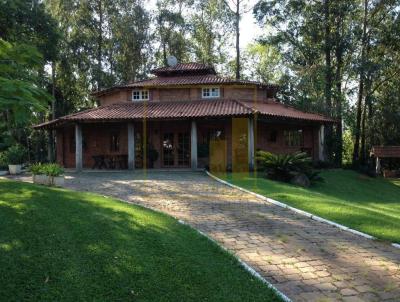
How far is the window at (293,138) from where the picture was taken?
25922 mm

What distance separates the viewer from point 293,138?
26.2 meters

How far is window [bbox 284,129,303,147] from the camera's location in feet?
85.0

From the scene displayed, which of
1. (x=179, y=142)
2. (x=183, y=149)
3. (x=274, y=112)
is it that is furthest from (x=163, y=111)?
(x=274, y=112)

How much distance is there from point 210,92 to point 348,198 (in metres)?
10.7

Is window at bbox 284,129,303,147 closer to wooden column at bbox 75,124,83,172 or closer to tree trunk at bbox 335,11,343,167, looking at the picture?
tree trunk at bbox 335,11,343,167

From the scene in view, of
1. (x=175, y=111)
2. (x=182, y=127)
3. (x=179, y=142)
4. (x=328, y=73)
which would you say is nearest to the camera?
(x=175, y=111)

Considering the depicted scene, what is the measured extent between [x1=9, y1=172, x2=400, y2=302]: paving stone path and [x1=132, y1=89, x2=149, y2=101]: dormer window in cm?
1357

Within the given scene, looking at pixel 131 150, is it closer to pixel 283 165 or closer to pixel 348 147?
pixel 283 165

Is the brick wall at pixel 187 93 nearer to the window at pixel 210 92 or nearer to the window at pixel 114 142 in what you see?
the window at pixel 210 92

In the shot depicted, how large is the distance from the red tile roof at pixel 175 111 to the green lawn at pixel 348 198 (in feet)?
11.6

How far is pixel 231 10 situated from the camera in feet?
129

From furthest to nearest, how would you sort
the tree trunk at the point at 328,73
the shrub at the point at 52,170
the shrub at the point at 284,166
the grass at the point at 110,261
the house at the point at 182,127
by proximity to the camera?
1. the tree trunk at the point at 328,73
2. the house at the point at 182,127
3. the shrub at the point at 284,166
4. the shrub at the point at 52,170
5. the grass at the point at 110,261

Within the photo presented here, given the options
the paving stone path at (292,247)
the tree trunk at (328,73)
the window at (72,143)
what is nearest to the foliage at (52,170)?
the paving stone path at (292,247)

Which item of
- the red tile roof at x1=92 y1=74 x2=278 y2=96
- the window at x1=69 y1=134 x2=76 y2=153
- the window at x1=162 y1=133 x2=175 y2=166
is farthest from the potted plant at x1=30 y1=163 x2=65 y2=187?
the window at x1=69 y1=134 x2=76 y2=153
